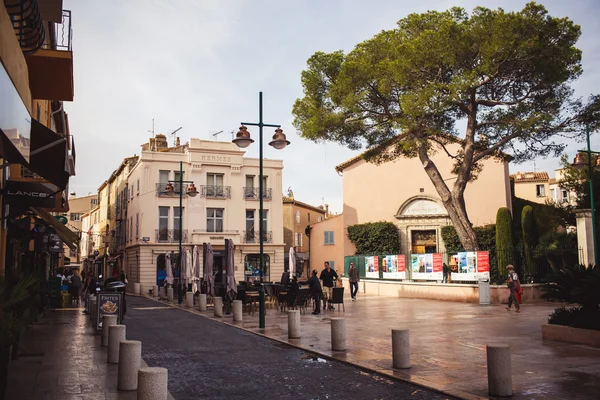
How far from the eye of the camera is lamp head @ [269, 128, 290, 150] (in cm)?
1585

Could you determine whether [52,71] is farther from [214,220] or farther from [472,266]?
[214,220]

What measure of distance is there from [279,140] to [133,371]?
910 cm

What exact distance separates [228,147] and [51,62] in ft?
112

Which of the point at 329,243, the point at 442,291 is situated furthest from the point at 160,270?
the point at 442,291

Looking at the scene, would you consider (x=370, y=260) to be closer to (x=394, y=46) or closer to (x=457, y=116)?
(x=457, y=116)

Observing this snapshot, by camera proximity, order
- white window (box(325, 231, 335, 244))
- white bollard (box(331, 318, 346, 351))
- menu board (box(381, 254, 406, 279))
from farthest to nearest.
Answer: white window (box(325, 231, 335, 244)) → menu board (box(381, 254, 406, 279)) → white bollard (box(331, 318, 346, 351))

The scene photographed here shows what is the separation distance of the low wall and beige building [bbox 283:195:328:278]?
933 inches

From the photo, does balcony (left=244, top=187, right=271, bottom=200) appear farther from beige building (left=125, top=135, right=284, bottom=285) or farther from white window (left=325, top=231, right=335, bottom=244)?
white window (left=325, top=231, right=335, bottom=244)

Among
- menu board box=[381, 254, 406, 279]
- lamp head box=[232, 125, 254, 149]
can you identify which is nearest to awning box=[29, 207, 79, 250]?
lamp head box=[232, 125, 254, 149]

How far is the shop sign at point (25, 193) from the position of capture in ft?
40.3

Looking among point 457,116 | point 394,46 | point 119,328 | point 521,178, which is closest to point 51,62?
point 119,328

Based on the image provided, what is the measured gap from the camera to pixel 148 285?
41844 mm

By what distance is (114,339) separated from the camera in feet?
32.9

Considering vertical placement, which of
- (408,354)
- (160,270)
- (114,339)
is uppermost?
(160,270)
